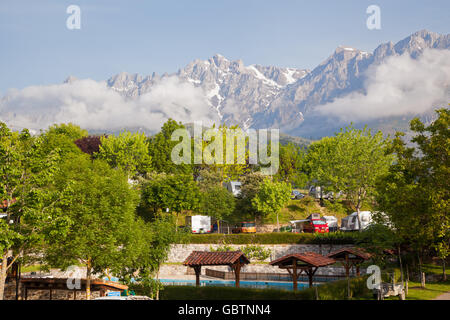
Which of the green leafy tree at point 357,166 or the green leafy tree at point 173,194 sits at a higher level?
the green leafy tree at point 357,166

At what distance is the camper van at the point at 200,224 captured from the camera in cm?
5709

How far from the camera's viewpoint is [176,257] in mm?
52406

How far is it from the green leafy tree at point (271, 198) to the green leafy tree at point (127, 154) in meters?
24.7

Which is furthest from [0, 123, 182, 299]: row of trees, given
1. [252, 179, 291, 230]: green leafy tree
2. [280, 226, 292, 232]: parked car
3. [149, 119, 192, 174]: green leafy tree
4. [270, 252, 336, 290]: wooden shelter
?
[149, 119, 192, 174]: green leafy tree

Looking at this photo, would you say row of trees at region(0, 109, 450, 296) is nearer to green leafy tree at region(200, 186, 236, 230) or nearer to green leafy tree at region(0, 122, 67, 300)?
green leafy tree at region(0, 122, 67, 300)

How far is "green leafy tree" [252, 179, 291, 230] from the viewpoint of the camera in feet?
198

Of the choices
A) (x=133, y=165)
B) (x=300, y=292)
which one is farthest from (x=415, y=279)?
(x=133, y=165)

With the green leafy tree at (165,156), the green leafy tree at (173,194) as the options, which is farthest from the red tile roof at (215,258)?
the green leafy tree at (165,156)

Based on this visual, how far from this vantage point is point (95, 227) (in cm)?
2969

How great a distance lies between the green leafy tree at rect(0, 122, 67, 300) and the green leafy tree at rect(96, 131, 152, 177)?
49.1 m

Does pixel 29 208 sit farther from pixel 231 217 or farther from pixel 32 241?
pixel 231 217

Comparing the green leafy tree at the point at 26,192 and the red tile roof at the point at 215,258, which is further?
the red tile roof at the point at 215,258

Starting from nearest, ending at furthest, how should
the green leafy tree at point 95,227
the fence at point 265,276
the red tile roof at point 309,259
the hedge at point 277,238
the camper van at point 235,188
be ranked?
the red tile roof at point 309,259 → the green leafy tree at point 95,227 → the fence at point 265,276 → the hedge at point 277,238 → the camper van at point 235,188

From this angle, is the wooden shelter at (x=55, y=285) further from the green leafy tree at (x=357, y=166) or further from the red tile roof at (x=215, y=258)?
the green leafy tree at (x=357, y=166)
